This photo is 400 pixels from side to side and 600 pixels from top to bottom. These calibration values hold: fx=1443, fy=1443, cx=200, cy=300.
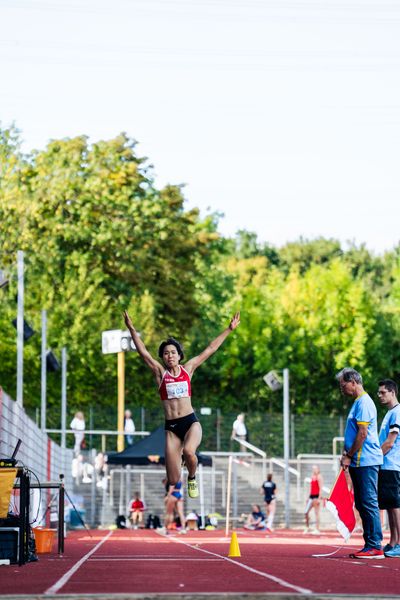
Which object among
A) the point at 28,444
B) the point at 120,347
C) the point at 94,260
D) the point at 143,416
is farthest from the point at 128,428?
the point at 28,444

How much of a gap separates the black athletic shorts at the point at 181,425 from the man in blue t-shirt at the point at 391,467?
2.26 metres

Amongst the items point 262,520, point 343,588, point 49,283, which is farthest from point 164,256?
point 343,588

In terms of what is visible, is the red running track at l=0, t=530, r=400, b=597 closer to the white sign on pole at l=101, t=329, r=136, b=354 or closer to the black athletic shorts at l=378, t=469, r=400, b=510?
the black athletic shorts at l=378, t=469, r=400, b=510

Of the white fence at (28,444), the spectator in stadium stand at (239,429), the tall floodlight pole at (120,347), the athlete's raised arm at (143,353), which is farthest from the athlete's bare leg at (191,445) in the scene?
the spectator in stadium stand at (239,429)

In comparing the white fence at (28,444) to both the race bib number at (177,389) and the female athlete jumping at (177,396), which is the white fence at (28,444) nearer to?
the female athlete jumping at (177,396)

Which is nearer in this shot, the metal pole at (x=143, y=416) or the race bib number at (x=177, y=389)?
the race bib number at (x=177, y=389)

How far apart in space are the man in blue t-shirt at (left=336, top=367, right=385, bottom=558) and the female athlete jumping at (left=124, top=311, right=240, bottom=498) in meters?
1.67

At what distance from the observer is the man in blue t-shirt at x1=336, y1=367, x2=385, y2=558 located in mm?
16000

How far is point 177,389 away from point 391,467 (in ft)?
8.73

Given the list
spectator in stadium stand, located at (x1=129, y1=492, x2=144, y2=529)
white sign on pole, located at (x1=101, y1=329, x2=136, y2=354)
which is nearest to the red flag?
spectator in stadium stand, located at (x1=129, y1=492, x2=144, y2=529)

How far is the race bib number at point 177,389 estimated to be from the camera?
1688 centimetres

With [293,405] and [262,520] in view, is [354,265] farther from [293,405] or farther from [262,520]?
[262,520]

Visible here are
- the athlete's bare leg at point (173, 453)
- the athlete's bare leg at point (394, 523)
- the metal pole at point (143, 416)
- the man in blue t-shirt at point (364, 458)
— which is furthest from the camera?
the metal pole at point (143, 416)

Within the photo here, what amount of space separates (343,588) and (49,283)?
51736mm
